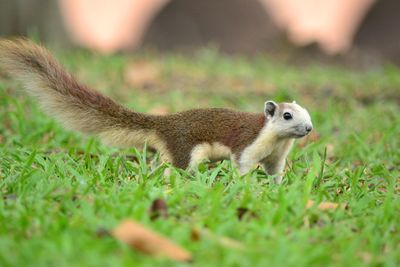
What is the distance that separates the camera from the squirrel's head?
4.93 meters

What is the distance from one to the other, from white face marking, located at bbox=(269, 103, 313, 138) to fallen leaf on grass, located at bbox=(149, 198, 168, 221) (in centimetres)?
155

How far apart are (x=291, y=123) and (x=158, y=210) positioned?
1665mm

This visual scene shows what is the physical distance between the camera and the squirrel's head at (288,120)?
16.2 feet

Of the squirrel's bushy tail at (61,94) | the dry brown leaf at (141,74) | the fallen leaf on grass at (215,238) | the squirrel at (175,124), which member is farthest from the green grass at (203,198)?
the dry brown leaf at (141,74)

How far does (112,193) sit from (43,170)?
2.51 feet

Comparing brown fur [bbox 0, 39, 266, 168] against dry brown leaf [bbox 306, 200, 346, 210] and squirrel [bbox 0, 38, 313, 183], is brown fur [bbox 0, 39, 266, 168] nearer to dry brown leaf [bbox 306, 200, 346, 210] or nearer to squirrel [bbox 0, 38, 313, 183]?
squirrel [bbox 0, 38, 313, 183]

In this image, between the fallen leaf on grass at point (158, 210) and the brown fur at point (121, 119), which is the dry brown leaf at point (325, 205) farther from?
the brown fur at point (121, 119)

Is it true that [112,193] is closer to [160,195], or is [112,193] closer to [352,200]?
[160,195]

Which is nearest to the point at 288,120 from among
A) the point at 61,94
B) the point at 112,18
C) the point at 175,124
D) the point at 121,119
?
the point at 175,124

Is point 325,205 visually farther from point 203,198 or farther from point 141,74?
point 141,74

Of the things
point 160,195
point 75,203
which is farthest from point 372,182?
point 75,203

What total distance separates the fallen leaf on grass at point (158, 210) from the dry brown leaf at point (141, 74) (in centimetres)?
510

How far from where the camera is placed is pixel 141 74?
8.92 metres

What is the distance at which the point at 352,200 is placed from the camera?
423cm
